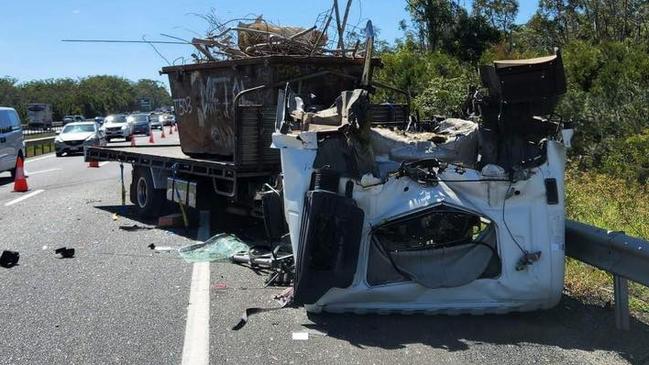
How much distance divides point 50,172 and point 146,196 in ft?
37.8

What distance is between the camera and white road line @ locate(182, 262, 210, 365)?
477 cm

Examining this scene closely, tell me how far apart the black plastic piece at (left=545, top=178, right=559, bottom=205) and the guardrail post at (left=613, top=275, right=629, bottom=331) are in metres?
0.73

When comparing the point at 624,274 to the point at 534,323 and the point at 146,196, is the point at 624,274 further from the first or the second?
the point at 146,196

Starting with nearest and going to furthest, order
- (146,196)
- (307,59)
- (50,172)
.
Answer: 1. (307,59)
2. (146,196)
3. (50,172)

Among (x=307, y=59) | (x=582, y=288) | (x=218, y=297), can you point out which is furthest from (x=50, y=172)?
(x=582, y=288)

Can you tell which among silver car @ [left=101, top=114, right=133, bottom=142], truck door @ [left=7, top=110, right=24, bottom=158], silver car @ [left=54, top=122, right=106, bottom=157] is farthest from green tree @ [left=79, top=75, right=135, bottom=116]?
truck door @ [left=7, top=110, right=24, bottom=158]

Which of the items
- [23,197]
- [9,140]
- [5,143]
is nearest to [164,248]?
[23,197]

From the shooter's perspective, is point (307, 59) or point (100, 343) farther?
point (307, 59)

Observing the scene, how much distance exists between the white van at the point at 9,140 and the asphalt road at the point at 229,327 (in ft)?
38.3

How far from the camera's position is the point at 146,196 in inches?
449

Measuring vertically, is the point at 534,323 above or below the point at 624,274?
below

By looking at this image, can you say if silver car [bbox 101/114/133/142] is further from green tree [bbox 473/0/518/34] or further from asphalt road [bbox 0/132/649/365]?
asphalt road [bbox 0/132/649/365]

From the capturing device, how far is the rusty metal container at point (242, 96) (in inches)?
333

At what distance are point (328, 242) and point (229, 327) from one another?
3.44ft
